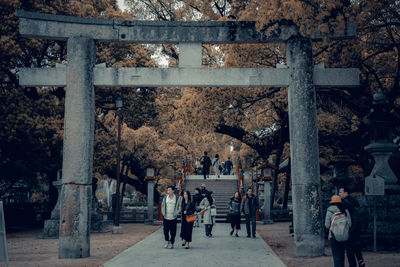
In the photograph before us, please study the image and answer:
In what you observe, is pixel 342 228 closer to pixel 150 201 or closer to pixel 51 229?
pixel 51 229

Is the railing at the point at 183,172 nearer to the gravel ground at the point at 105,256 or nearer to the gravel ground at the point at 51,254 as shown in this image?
the gravel ground at the point at 51,254

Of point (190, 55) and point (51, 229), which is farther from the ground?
point (190, 55)

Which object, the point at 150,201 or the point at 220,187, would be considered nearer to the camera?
the point at 150,201

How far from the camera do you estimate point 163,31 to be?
439 inches

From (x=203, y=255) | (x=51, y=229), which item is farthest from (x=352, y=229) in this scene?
(x=51, y=229)

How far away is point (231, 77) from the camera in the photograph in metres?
10.9

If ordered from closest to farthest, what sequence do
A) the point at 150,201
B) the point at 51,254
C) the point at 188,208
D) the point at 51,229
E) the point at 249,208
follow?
the point at 51,254 < the point at 188,208 < the point at 249,208 < the point at 51,229 < the point at 150,201

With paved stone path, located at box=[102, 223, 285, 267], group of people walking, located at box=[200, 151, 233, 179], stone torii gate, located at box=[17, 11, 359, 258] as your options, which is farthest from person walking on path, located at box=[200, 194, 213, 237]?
group of people walking, located at box=[200, 151, 233, 179]

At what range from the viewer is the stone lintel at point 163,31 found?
11.1 meters

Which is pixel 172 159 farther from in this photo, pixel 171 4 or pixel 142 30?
pixel 142 30

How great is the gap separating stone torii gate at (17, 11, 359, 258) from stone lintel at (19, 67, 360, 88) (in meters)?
0.03

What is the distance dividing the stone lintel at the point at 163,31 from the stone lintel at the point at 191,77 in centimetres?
91

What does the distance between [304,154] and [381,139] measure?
12.5 ft

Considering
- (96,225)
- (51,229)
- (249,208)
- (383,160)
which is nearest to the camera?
(383,160)
